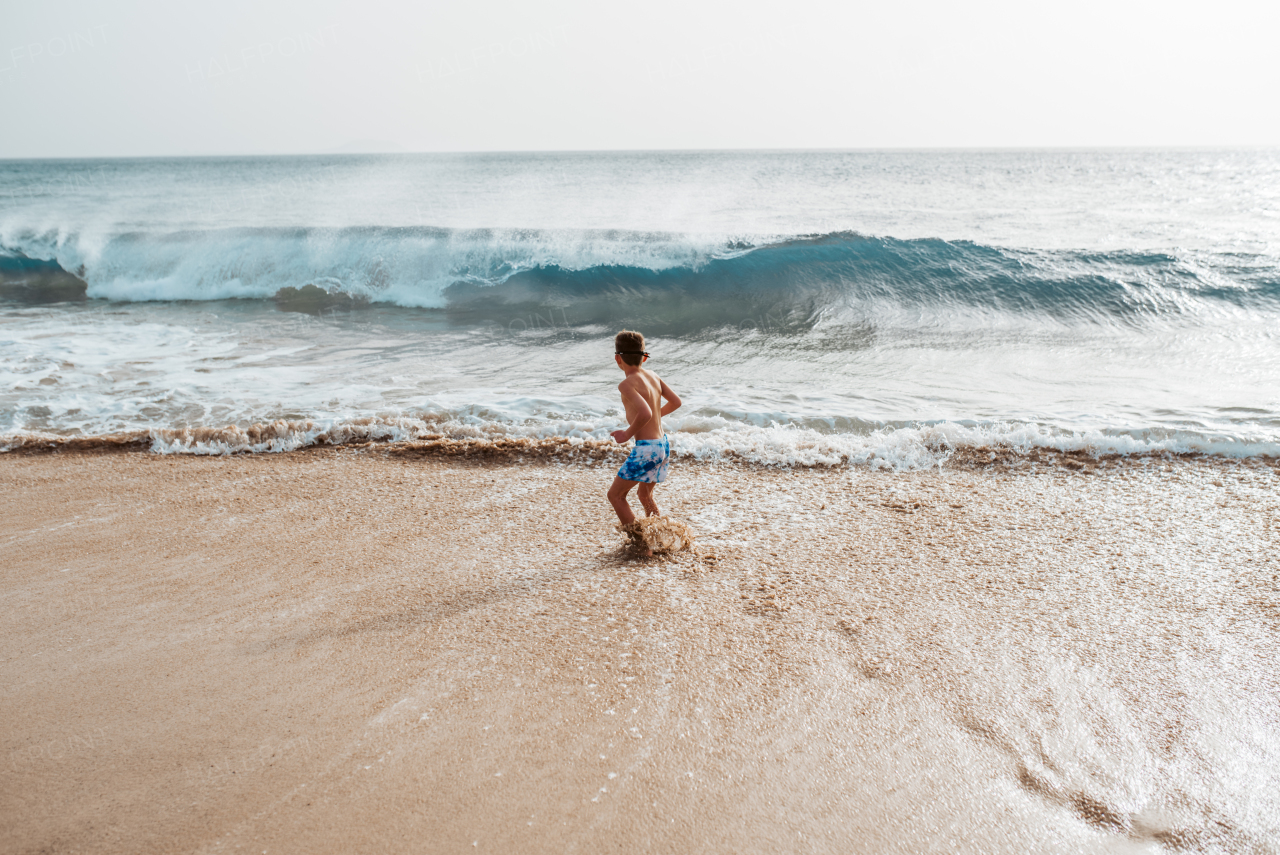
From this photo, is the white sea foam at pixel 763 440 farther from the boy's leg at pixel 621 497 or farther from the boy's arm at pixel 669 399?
the boy's leg at pixel 621 497

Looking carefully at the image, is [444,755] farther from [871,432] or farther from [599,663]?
[871,432]

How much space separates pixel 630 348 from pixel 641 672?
1.66m

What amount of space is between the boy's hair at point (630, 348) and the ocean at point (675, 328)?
1784 mm

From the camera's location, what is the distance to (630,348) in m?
3.65

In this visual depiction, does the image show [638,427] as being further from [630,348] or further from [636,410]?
[630,348]

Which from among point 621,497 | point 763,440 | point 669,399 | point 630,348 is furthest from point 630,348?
point 763,440

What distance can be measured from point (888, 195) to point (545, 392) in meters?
22.9

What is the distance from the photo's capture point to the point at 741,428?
5746mm

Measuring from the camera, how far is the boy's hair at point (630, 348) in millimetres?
3637

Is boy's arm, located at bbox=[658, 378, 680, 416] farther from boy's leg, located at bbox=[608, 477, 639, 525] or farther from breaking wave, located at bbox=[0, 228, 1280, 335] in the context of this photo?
breaking wave, located at bbox=[0, 228, 1280, 335]

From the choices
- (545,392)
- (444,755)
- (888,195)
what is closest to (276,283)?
(545,392)

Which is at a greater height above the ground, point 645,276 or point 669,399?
point 645,276

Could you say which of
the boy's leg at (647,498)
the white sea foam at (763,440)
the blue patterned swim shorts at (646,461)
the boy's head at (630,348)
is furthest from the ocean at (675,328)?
the boy's head at (630,348)

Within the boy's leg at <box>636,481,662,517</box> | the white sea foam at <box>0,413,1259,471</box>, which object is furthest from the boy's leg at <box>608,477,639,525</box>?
the white sea foam at <box>0,413,1259,471</box>
